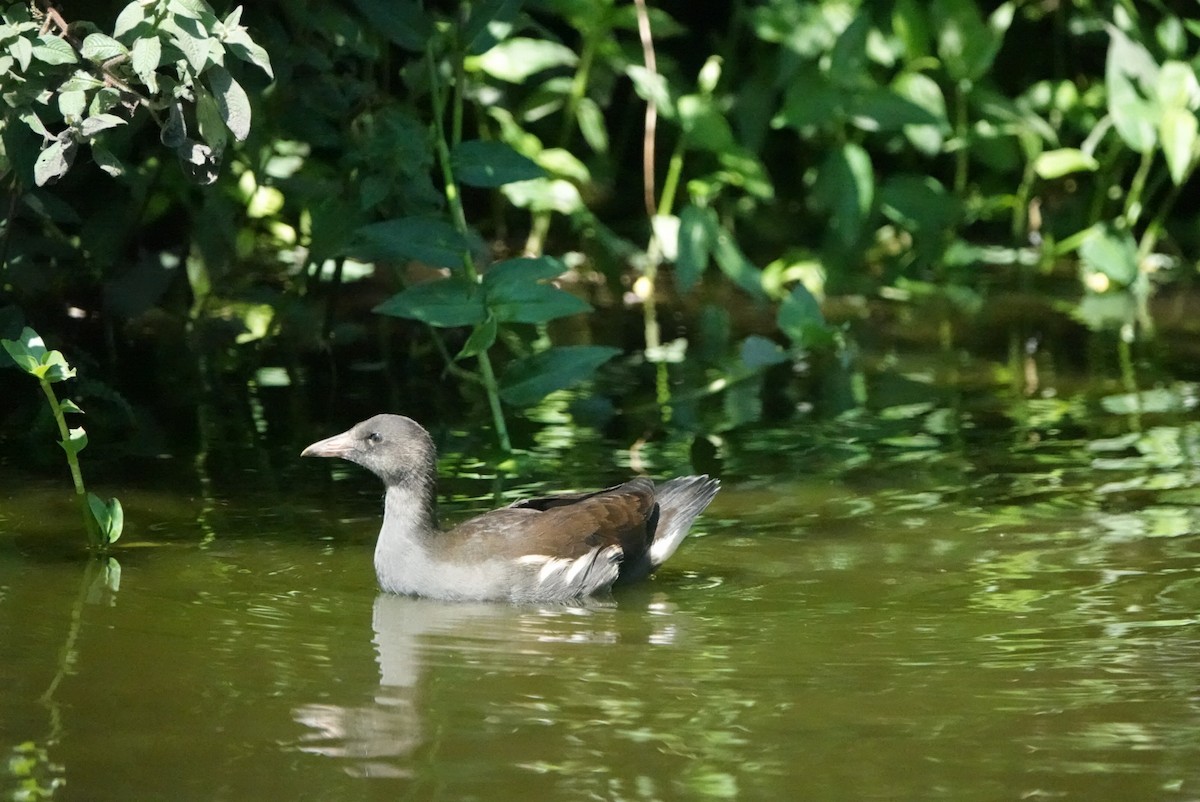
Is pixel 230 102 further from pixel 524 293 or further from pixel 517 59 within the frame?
pixel 517 59

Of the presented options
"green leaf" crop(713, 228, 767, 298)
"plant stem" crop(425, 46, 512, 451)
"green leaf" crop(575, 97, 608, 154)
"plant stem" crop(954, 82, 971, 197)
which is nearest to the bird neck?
"plant stem" crop(425, 46, 512, 451)

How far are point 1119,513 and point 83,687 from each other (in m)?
3.10

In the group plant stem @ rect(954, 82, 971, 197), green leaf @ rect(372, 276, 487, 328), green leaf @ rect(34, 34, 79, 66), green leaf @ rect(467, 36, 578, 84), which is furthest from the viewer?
plant stem @ rect(954, 82, 971, 197)

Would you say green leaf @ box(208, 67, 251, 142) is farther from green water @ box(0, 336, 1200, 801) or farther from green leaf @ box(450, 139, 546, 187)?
green leaf @ box(450, 139, 546, 187)

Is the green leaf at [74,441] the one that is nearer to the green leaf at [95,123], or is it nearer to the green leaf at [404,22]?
the green leaf at [95,123]

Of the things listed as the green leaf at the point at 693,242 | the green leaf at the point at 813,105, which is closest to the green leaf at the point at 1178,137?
the green leaf at the point at 813,105

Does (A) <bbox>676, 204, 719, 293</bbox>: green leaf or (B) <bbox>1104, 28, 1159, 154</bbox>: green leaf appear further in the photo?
(B) <bbox>1104, 28, 1159, 154</bbox>: green leaf

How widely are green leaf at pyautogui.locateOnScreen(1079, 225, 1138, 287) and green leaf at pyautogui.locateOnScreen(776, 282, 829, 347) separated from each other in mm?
3548

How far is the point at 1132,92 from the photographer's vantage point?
9.98m

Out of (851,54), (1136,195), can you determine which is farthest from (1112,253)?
(851,54)

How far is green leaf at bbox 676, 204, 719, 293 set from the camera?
29.1 feet

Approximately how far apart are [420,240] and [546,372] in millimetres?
601

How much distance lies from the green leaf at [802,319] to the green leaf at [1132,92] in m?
3.80

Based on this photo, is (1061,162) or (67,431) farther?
(1061,162)
